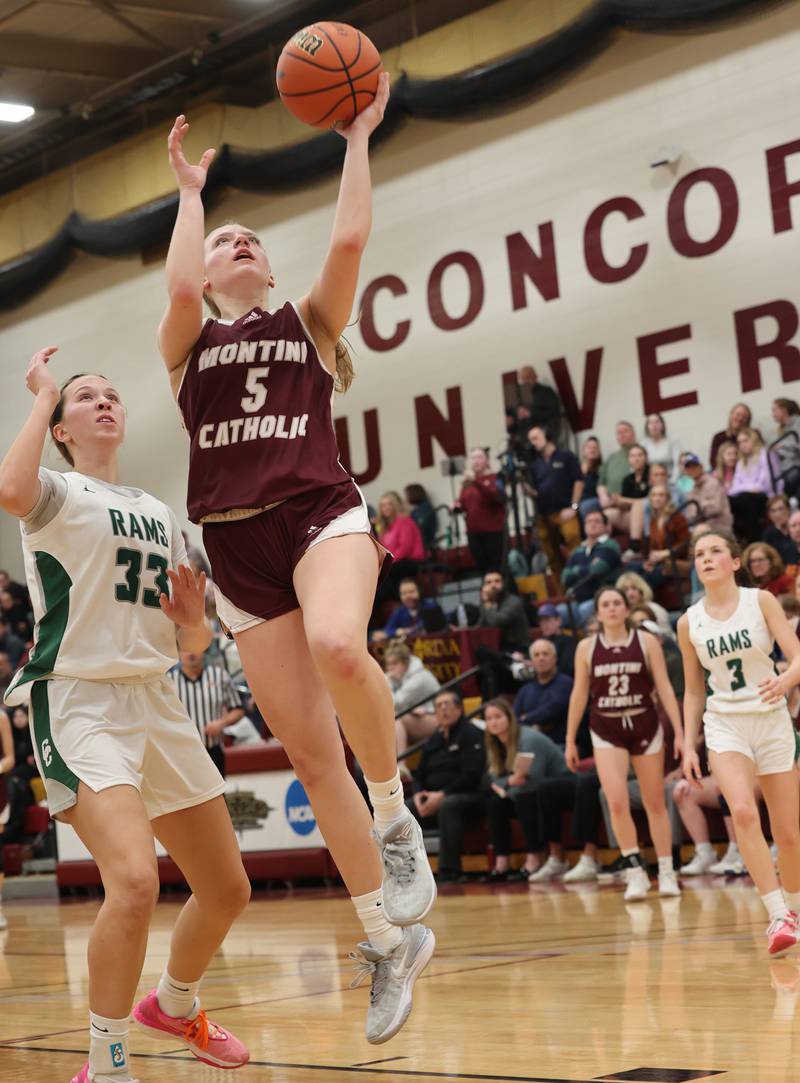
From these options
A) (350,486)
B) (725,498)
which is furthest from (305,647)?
(725,498)

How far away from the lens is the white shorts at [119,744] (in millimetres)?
3619

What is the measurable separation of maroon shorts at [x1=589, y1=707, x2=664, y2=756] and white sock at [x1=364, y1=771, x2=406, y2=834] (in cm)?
528

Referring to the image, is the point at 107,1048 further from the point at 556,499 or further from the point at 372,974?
the point at 556,499

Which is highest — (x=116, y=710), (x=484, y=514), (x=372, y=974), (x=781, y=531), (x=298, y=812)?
(x=484, y=514)

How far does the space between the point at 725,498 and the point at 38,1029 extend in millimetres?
8901

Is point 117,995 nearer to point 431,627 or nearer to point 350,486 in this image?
point 350,486

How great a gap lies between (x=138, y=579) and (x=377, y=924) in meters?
1.15

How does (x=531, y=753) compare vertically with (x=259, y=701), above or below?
below

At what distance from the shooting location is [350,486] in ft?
12.4

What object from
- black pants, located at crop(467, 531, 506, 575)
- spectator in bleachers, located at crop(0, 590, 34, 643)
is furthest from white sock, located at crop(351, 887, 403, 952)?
spectator in bleachers, located at crop(0, 590, 34, 643)

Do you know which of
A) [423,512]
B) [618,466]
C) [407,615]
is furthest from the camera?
[423,512]

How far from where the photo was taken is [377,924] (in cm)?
369

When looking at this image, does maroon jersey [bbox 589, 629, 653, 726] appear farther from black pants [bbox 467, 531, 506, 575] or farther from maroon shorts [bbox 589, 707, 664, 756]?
black pants [bbox 467, 531, 506, 575]

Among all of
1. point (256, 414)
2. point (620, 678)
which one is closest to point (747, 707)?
point (620, 678)
